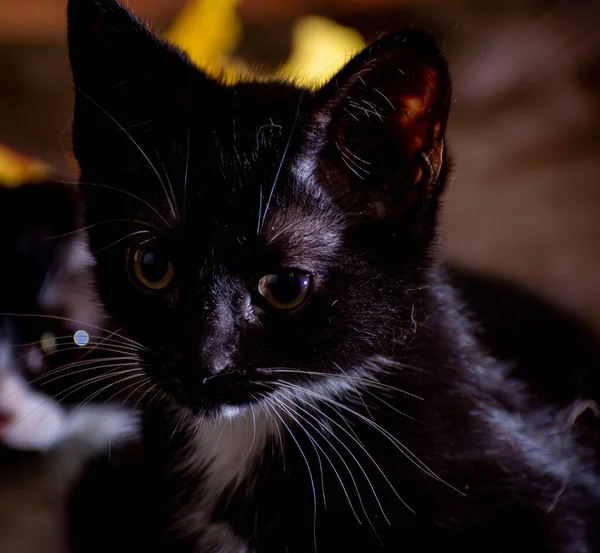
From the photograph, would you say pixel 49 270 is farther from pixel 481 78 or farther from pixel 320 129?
pixel 481 78

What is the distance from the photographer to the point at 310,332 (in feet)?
2.09

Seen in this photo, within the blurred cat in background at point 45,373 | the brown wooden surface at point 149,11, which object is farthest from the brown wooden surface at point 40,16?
the blurred cat in background at point 45,373

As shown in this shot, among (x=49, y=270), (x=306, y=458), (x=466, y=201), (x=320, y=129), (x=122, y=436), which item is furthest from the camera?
(x=466, y=201)

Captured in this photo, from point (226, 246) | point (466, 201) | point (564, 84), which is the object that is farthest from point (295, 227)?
point (564, 84)

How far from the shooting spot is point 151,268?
655mm

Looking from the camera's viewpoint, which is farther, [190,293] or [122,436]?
[122,436]

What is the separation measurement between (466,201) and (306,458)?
70cm

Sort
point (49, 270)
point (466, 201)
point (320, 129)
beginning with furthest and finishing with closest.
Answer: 1. point (466, 201)
2. point (49, 270)
3. point (320, 129)

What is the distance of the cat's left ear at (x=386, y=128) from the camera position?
54 centimetres

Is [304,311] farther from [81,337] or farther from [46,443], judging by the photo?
[46,443]

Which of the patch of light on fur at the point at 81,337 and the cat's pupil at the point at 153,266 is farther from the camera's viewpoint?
the patch of light on fur at the point at 81,337

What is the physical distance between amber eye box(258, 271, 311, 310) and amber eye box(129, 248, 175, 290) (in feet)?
0.30

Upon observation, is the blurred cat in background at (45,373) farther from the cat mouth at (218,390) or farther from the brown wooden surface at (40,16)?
the brown wooden surface at (40,16)

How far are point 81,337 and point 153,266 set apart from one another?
0.22m
